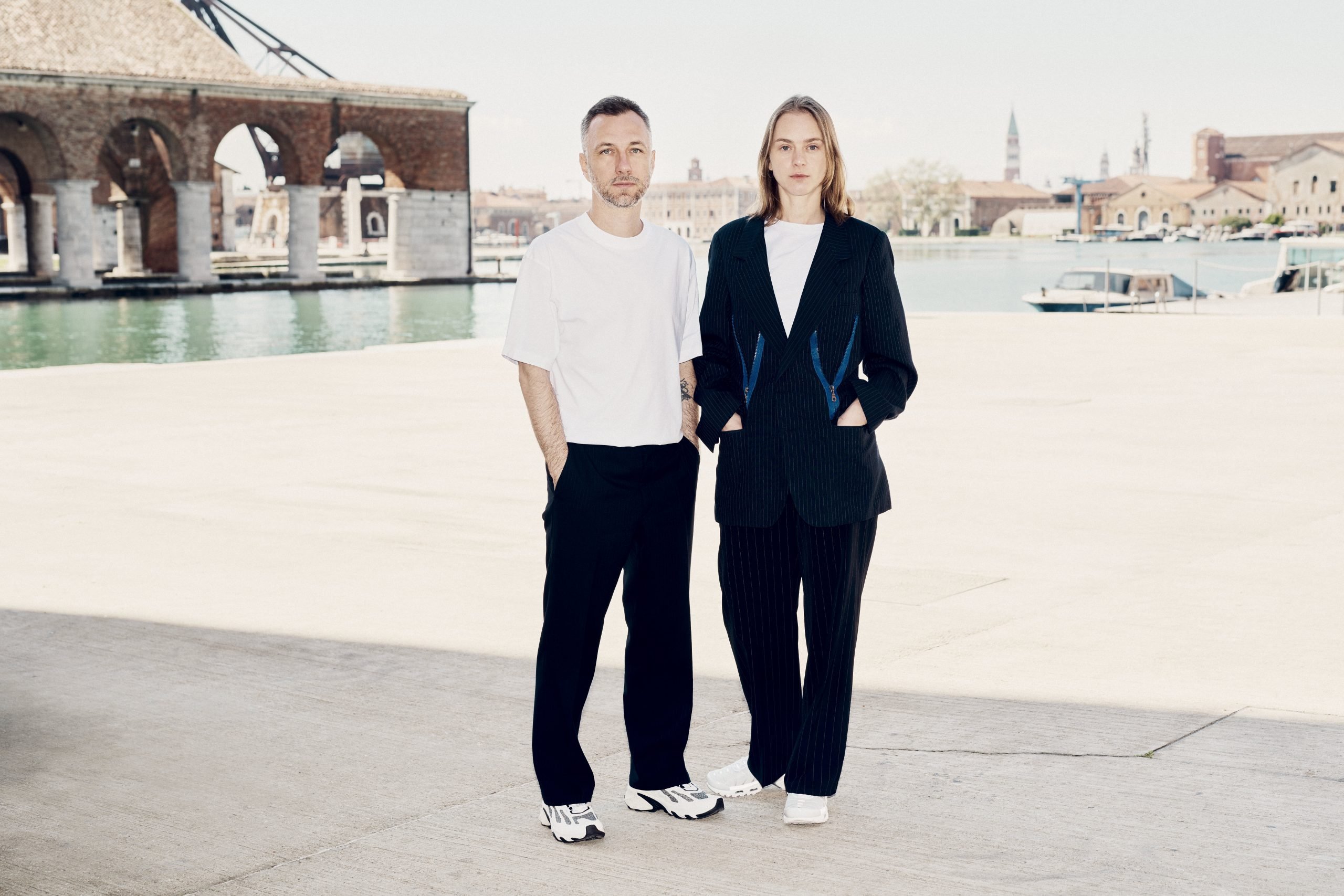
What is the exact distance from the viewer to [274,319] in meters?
41.6

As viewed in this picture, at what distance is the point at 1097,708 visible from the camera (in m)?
4.65

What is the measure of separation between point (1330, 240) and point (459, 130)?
35.0 metres


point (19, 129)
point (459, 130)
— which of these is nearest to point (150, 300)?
point (19, 129)

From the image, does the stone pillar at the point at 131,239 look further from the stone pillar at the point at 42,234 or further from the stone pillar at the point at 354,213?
the stone pillar at the point at 354,213

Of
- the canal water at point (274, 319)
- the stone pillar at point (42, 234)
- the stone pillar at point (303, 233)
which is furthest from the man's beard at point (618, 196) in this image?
the stone pillar at point (42, 234)

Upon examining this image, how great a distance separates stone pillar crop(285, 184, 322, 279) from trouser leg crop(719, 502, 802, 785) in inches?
2234

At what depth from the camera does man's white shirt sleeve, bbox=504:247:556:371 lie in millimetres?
3602

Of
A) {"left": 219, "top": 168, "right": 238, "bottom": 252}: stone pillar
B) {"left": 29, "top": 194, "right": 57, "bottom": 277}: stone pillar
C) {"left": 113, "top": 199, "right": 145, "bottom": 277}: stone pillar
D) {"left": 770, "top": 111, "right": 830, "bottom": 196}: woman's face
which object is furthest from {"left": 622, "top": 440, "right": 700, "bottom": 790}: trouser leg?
{"left": 219, "top": 168, "right": 238, "bottom": 252}: stone pillar

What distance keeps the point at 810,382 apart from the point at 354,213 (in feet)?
352

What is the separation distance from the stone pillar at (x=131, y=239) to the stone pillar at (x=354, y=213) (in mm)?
41327

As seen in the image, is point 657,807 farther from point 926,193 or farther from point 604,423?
point 926,193

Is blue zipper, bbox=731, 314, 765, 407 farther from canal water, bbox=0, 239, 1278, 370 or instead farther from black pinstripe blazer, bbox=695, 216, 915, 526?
canal water, bbox=0, 239, 1278, 370

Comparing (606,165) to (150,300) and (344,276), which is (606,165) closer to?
(150,300)

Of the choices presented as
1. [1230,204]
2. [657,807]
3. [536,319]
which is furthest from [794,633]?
[1230,204]
